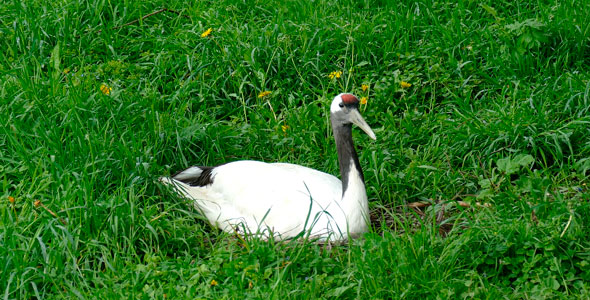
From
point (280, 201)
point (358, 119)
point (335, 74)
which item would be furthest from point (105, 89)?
point (358, 119)

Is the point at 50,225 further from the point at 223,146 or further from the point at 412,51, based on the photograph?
the point at 412,51

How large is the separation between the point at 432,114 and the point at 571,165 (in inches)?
39.5

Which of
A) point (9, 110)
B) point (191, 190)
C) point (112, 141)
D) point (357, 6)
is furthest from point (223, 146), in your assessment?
point (357, 6)

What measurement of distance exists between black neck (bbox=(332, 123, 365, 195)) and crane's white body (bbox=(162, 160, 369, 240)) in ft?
0.29

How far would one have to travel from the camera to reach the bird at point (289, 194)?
14.2 ft

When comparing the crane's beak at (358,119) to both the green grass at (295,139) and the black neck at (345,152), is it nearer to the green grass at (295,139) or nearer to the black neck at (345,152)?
the black neck at (345,152)

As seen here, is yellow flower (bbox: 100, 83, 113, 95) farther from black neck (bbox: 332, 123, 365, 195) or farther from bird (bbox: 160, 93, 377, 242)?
black neck (bbox: 332, 123, 365, 195)

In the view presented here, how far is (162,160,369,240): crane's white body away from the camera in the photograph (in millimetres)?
4328

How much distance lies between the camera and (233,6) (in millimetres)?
6312

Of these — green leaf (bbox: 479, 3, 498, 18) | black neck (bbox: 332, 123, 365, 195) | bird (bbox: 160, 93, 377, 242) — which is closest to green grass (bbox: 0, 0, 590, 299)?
green leaf (bbox: 479, 3, 498, 18)

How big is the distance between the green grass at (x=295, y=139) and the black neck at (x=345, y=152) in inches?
14.0

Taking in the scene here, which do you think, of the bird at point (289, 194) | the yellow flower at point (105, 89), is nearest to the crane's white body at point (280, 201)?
the bird at point (289, 194)

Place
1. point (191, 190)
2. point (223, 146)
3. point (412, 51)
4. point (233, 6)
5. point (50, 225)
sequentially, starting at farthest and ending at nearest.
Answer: point (233, 6) → point (412, 51) → point (223, 146) → point (191, 190) → point (50, 225)

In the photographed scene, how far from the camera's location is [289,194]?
4.53 m
